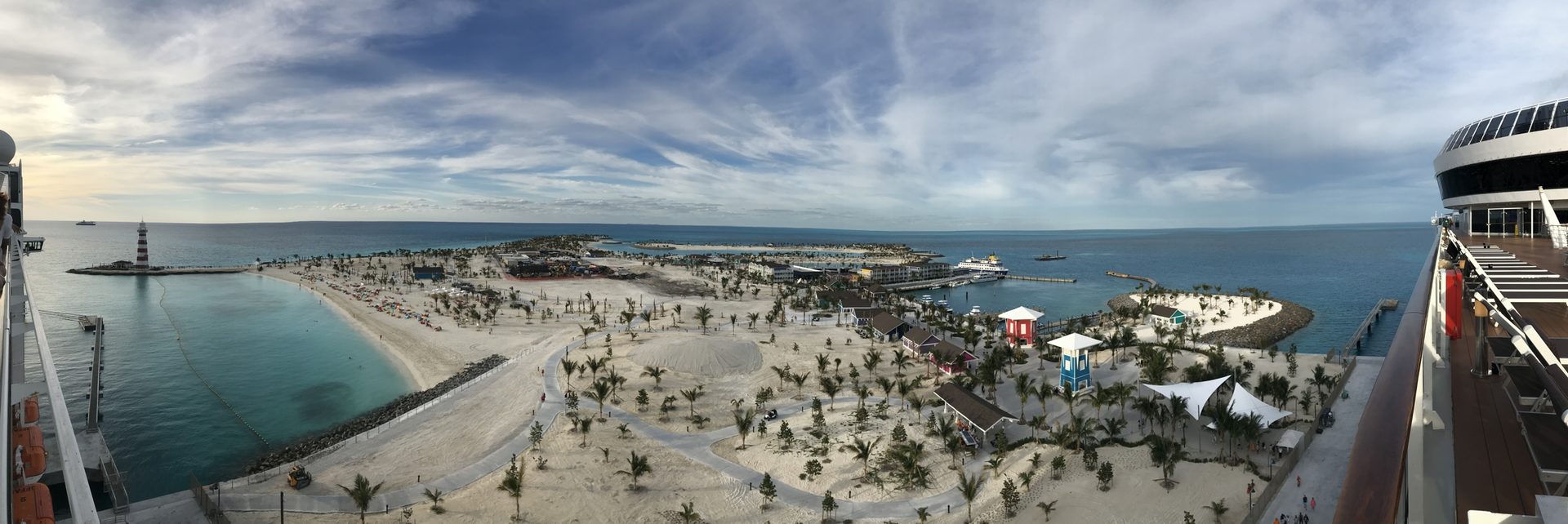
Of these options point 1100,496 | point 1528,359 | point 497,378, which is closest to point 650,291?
point 497,378

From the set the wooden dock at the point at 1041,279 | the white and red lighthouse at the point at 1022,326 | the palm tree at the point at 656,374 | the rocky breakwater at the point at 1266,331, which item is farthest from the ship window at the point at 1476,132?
the wooden dock at the point at 1041,279

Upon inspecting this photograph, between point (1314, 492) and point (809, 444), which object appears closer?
point (1314, 492)

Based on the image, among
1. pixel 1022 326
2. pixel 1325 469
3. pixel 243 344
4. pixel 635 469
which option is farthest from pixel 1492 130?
pixel 243 344

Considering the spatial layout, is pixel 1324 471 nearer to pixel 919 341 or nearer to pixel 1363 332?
pixel 919 341

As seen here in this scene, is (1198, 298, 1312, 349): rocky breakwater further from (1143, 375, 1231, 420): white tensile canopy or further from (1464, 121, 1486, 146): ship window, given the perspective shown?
(1464, 121, 1486, 146): ship window

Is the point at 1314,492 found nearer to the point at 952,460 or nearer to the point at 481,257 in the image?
the point at 952,460

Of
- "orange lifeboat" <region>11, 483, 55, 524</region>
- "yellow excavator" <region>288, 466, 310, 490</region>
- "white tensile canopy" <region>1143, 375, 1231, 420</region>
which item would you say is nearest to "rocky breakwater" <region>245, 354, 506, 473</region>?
"yellow excavator" <region>288, 466, 310, 490</region>

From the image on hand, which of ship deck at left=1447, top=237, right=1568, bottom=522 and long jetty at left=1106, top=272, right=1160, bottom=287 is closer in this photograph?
ship deck at left=1447, top=237, right=1568, bottom=522
